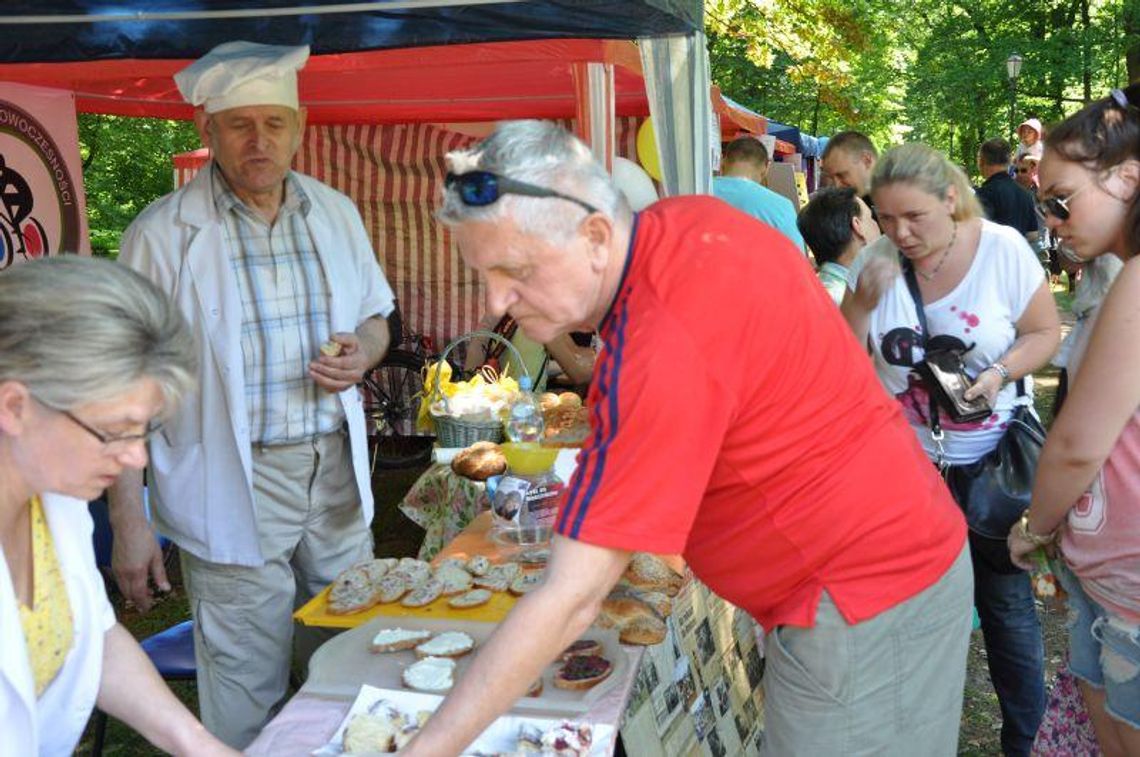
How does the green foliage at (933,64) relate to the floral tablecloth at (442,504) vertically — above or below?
above

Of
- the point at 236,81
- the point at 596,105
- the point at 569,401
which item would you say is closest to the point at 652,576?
the point at 236,81

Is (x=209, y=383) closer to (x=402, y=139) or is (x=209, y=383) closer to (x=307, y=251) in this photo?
(x=307, y=251)

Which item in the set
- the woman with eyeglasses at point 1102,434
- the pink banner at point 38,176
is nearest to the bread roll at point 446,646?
the woman with eyeglasses at point 1102,434

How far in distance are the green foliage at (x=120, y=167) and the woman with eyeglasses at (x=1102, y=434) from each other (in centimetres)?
798

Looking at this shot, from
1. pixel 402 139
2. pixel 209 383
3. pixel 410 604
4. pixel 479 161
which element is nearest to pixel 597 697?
pixel 410 604

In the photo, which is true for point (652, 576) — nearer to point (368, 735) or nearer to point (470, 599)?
point (470, 599)

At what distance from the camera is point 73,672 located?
1.61 meters

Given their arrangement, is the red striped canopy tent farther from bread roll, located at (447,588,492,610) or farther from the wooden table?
bread roll, located at (447,588,492,610)

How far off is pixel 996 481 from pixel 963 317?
1.55ft

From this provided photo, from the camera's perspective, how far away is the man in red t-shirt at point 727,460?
1344 mm

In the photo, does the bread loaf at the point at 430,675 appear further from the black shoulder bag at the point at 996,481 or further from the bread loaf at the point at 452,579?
the black shoulder bag at the point at 996,481

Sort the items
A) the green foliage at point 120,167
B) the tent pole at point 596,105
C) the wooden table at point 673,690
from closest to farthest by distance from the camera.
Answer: the wooden table at point 673,690
the tent pole at point 596,105
the green foliage at point 120,167

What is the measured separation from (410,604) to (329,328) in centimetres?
85

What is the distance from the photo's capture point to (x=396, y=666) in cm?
202
